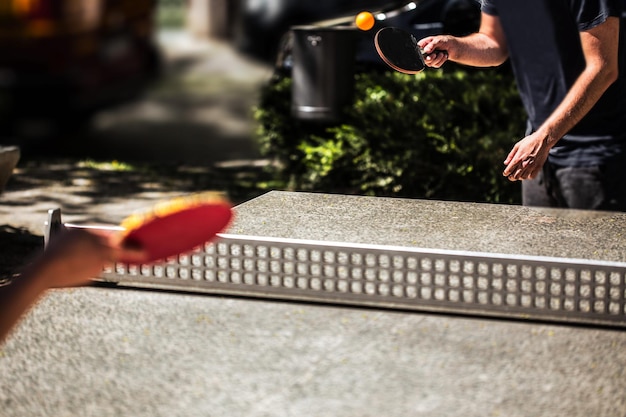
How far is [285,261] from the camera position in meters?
3.16

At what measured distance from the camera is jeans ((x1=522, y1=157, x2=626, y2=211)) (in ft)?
13.1

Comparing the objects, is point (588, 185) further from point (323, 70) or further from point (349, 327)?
point (323, 70)

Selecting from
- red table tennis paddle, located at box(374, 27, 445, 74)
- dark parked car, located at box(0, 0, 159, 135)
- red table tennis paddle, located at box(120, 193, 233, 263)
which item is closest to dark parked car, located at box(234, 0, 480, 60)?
dark parked car, located at box(0, 0, 159, 135)

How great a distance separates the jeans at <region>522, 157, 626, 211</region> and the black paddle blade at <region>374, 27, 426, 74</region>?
93cm

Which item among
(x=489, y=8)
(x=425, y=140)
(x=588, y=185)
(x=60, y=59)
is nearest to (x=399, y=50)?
(x=489, y=8)

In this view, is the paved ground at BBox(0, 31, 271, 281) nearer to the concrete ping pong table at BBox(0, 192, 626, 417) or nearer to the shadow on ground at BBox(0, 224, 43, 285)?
the shadow on ground at BBox(0, 224, 43, 285)

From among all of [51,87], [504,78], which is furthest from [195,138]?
[504,78]

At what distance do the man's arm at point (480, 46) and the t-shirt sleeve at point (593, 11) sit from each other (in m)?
0.45

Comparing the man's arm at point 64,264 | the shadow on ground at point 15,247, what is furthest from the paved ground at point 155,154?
the man's arm at point 64,264

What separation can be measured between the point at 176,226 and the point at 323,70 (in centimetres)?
631

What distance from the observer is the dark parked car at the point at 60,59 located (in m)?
9.16

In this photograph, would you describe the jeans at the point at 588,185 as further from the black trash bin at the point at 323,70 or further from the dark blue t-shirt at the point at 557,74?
the black trash bin at the point at 323,70

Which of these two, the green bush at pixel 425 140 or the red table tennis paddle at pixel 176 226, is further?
the green bush at pixel 425 140

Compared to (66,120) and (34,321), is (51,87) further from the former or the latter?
(34,321)
